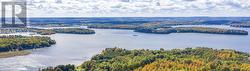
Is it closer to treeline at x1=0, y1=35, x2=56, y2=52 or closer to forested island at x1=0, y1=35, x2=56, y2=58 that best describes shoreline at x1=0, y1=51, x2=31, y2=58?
forested island at x1=0, y1=35, x2=56, y2=58

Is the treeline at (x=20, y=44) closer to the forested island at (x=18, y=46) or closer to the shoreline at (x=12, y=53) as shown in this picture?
the forested island at (x=18, y=46)

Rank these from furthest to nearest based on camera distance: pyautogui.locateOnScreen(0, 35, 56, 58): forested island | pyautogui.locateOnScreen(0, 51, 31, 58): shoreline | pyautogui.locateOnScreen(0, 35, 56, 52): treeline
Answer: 1. pyautogui.locateOnScreen(0, 35, 56, 52): treeline
2. pyautogui.locateOnScreen(0, 35, 56, 58): forested island
3. pyautogui.locateOnScreen(0, 51, 31, 58): shoreline

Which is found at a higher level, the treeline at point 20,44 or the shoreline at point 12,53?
the treeline at point 20,44

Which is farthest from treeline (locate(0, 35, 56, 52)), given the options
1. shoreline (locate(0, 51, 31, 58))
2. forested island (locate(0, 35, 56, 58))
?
shoreline (locate(0, 51, 31, 58))

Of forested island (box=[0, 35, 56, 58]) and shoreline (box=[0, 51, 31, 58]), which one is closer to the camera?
shoreline (box=[0, 51, 31, 58])

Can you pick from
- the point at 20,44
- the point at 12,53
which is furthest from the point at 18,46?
the point at 12,53

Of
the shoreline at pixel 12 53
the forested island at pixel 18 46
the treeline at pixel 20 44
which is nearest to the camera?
the shoreline at pixel 12 53

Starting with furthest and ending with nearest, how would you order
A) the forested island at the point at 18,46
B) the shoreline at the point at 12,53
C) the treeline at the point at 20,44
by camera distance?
the treeline at the point at 20,44 < the forested island at the point at 18,46 < the shoreline at the point at 12,53

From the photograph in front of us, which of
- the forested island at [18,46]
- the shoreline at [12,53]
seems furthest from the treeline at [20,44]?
the shoreline at [12,53]

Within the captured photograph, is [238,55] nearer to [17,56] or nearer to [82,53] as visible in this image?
[82,53]

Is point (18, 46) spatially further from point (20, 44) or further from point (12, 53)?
point (12, 53)

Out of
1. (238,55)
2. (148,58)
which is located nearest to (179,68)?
(148,58)
